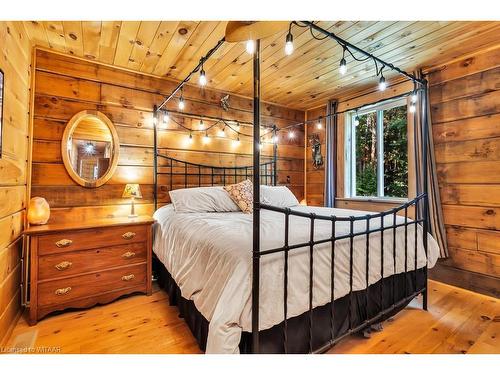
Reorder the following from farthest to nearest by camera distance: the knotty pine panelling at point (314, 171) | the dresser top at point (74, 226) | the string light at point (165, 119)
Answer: the knotty pine panelling at point (314, 171)
the string light at point (165, 119)
the dresser top at point (74, 226)

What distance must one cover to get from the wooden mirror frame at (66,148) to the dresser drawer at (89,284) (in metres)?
0.92

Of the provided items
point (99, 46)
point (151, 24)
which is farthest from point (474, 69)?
point (99, 46)

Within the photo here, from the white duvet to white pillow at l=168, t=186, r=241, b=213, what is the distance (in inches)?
19.7

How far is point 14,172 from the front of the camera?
5.86 ft

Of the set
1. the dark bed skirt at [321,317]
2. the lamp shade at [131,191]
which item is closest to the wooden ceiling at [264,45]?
the lamp shade at [131,191]

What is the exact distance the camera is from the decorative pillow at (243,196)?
8.29 ft

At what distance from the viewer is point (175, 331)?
1718 mm

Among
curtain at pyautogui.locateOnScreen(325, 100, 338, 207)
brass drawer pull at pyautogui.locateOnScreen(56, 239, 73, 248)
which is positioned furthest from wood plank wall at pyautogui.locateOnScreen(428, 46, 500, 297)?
brass drawer pull at pyautogui.locateOnScreen(56, 239, 73, 248)

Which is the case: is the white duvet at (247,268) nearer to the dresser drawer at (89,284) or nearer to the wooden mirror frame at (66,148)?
the dresser drawer at (89,284)

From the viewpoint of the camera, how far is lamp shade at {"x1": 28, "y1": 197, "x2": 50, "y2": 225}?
78.5 inches

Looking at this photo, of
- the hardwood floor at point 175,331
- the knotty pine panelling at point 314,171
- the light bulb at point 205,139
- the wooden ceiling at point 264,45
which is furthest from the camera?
the knotty pine panelling at point 314,171

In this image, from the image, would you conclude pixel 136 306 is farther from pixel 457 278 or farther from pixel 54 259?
pixel 457 278

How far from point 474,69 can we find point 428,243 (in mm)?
1752
